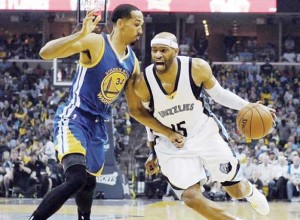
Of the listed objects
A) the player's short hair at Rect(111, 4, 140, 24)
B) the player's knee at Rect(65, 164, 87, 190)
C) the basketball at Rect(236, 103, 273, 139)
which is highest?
the player's short hair at Rect(111, 4, 140, 24)

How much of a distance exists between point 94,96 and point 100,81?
0.45 feet

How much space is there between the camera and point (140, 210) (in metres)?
11.8

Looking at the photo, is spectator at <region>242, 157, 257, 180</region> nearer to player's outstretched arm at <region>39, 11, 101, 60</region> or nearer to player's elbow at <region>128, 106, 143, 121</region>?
player's elbow at <region>128, 106, 143, 121</region>

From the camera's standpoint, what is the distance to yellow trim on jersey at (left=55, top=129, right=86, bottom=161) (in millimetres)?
5953

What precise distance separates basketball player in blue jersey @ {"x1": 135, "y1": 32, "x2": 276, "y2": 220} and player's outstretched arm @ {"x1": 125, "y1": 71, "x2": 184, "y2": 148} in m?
0.01

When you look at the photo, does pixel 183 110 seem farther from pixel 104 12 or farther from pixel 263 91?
pixel 263 91

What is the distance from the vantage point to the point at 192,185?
6.12 meters

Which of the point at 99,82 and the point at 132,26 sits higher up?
the point at 132,26

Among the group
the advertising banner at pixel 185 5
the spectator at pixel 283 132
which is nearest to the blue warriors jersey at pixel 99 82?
the advertising banner at pixel 185 5

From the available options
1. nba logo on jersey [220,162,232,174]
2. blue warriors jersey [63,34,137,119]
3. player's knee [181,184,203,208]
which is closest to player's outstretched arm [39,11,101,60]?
blue warriors jersey [63,34,137,119]

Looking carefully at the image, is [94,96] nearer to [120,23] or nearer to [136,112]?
[136,112]

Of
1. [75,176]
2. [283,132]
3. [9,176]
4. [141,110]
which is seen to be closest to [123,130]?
[283,132]

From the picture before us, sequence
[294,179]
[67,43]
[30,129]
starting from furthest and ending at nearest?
[30,129], [294,179], [67,43]

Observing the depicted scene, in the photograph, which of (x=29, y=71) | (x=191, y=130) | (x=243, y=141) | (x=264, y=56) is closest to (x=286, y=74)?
(x=264, y=56)
